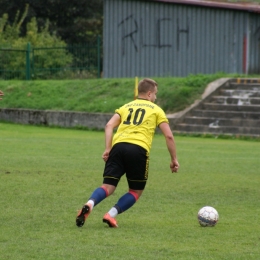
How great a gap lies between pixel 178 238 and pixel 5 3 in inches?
1714

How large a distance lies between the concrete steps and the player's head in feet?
46.1

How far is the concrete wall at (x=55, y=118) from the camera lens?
948 inches

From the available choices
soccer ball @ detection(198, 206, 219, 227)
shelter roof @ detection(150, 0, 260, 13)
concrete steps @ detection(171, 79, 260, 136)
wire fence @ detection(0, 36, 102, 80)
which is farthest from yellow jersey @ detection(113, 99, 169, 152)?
wire fence @ detection(0, 36, 102, 80)

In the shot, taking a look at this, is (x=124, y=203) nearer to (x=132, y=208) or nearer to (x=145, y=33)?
(x=132, y=208)

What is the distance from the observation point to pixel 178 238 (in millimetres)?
7477

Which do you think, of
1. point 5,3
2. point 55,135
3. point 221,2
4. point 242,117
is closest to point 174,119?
point 242,117

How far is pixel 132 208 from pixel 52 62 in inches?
911

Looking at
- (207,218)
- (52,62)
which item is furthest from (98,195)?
(52,62)

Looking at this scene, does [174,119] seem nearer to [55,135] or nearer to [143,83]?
[55,135]

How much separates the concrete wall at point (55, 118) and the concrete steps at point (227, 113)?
8.27ft

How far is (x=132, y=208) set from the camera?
957 centimetres

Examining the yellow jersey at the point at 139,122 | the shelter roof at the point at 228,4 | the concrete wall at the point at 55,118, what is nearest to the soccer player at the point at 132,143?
the yellow jersey at the point at 139,122

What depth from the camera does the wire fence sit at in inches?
1227

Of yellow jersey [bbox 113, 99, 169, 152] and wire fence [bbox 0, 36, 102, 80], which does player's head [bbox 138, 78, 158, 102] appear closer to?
yellow jersey [bbox 113, 99, 169, 152]
